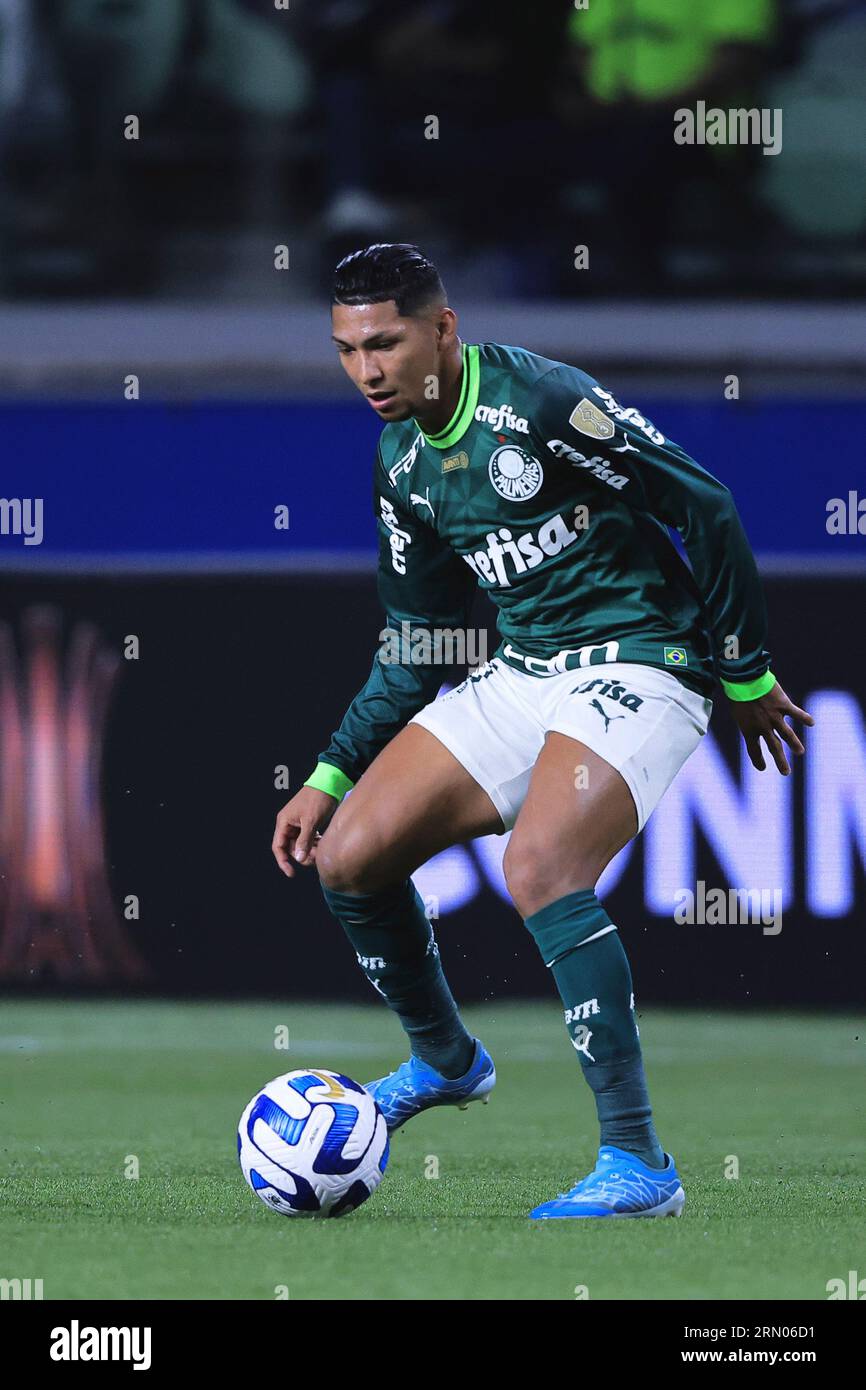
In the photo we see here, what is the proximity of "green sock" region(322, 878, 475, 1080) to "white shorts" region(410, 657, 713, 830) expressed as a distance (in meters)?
0.32

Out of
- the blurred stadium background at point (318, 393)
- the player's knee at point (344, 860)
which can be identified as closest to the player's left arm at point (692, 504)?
the player's knee at point (344, 860)

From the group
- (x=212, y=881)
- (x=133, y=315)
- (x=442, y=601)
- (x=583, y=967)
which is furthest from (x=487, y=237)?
(x=583, y=967)

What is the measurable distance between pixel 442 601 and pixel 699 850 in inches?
126

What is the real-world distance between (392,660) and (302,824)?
0.41 meters

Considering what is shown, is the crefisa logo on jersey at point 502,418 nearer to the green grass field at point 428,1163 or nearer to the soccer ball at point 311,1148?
the soccer ball at point 311,1148

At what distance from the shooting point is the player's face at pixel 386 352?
403cm

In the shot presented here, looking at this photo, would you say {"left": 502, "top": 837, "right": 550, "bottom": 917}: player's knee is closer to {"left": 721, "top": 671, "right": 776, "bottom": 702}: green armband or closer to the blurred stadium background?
{"left": 721, "top": 671, "right": 776, "bottom": 702}: green armband

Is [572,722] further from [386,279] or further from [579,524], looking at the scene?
[386,279]

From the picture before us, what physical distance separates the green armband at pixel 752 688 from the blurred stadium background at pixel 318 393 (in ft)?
11.3

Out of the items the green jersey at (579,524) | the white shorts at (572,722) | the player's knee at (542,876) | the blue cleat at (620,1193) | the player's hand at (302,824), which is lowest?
the blue cleat at (620,1193)

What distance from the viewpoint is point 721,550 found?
13.1 ft

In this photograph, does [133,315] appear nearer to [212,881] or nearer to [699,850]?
[212,881]

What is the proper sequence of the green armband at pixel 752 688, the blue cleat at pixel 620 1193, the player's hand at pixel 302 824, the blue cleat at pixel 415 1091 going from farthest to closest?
the blue cleat at pixel 415 1091
the player's hand at pixel 302 824
the green armband at pixel 752 688
the blue cleat at pixel 620 1193

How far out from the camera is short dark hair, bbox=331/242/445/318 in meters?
4.03
